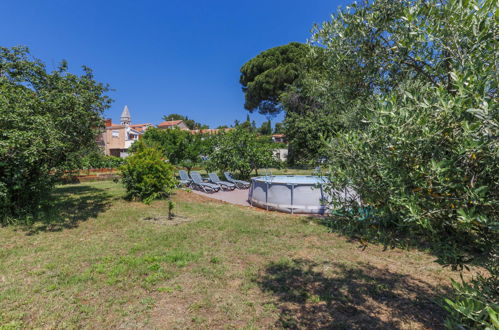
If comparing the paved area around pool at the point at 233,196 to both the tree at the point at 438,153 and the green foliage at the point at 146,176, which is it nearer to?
the green foliage at the point at 146,176

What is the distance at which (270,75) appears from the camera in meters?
38.8

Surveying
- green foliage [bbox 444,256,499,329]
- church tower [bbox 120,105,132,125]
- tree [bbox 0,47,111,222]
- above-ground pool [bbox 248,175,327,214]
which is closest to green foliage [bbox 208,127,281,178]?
above-ground pool [bbox 248,175,327,214]

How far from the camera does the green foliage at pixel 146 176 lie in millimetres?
11852

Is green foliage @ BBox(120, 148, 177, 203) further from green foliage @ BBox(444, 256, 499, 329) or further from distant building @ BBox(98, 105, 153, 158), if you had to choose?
distant building @ BBox(98, 105, 153, 158)

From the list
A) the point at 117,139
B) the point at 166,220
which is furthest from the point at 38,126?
the point at 117,139

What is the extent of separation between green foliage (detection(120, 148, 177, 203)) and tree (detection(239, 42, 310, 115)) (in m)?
26.2

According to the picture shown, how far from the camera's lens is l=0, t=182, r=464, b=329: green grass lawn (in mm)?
3842

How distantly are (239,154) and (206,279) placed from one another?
49.4 ft

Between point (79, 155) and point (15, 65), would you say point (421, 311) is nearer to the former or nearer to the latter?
point (79, 155)

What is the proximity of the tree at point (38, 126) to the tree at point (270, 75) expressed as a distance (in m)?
28.8

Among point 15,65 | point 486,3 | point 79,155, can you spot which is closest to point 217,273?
point 486,3

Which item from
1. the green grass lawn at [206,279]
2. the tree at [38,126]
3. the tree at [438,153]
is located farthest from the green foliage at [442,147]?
the tree at [38,126]

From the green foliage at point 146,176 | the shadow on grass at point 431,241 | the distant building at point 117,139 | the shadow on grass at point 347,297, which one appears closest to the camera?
the shadow on grass at point 431,241

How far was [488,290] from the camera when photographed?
6.07 ft
